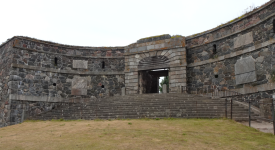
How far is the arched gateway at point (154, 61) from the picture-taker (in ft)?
56.4

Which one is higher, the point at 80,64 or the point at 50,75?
the point at 80,64

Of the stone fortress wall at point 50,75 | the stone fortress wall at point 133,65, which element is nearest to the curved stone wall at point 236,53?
the stone fortress wall at point 133,65

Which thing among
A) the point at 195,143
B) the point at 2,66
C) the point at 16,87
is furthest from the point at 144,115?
the point at 2,66

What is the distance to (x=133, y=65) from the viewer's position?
18594 millimetres

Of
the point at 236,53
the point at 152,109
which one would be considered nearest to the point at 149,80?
the point at 236,53

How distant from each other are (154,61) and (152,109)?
21.1ft

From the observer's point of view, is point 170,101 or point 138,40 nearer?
point 170,101

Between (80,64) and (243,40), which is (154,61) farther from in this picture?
(243,40)

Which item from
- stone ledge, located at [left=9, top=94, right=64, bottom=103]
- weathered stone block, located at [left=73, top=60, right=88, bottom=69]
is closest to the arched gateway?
weathered stone block, located at [left=73, top=60, right=88, bottom=69]

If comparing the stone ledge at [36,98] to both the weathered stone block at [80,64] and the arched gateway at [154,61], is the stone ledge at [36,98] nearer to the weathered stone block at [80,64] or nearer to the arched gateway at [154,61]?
the weathered stone block at [80,64]

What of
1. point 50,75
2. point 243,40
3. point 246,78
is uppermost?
point 243,40

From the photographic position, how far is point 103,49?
756 inches

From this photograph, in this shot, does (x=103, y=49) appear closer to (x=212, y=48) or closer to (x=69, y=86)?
(x=69, y=86)

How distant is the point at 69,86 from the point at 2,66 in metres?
4.40
